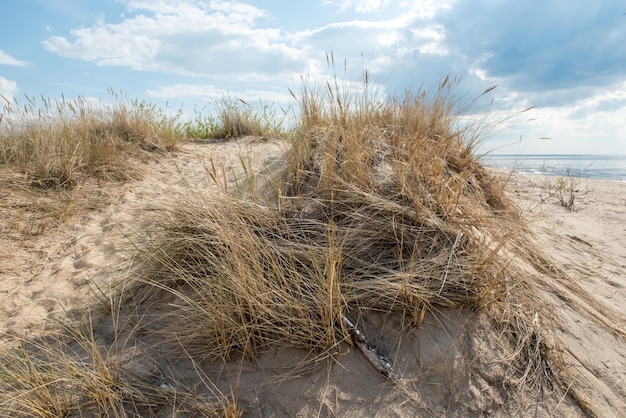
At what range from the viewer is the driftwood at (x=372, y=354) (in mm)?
1962

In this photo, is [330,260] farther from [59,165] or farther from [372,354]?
[59,165]

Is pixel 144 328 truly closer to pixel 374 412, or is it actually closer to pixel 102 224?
pixel 374 412

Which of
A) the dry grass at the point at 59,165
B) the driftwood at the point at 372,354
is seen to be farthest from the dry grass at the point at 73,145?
the driftwood at the point at 372,354

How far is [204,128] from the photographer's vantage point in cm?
A: 902

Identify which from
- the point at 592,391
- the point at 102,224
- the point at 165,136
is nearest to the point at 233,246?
the point at 592,391

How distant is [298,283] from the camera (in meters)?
2.29

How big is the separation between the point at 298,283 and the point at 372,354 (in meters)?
0.59

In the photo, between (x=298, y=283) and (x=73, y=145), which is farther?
(x=73, y=145)

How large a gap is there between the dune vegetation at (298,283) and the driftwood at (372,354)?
2.7 inches

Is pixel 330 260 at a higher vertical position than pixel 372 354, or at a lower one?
higher

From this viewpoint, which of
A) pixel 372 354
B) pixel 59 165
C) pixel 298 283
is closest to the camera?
pixel 372 354

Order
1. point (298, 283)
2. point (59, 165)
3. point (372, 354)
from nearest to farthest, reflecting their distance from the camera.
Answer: point (372, 354) < point (298, 283) < point (59, 165)

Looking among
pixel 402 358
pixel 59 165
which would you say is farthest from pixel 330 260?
pixel 59 165

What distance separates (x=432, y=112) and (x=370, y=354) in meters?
3.27
